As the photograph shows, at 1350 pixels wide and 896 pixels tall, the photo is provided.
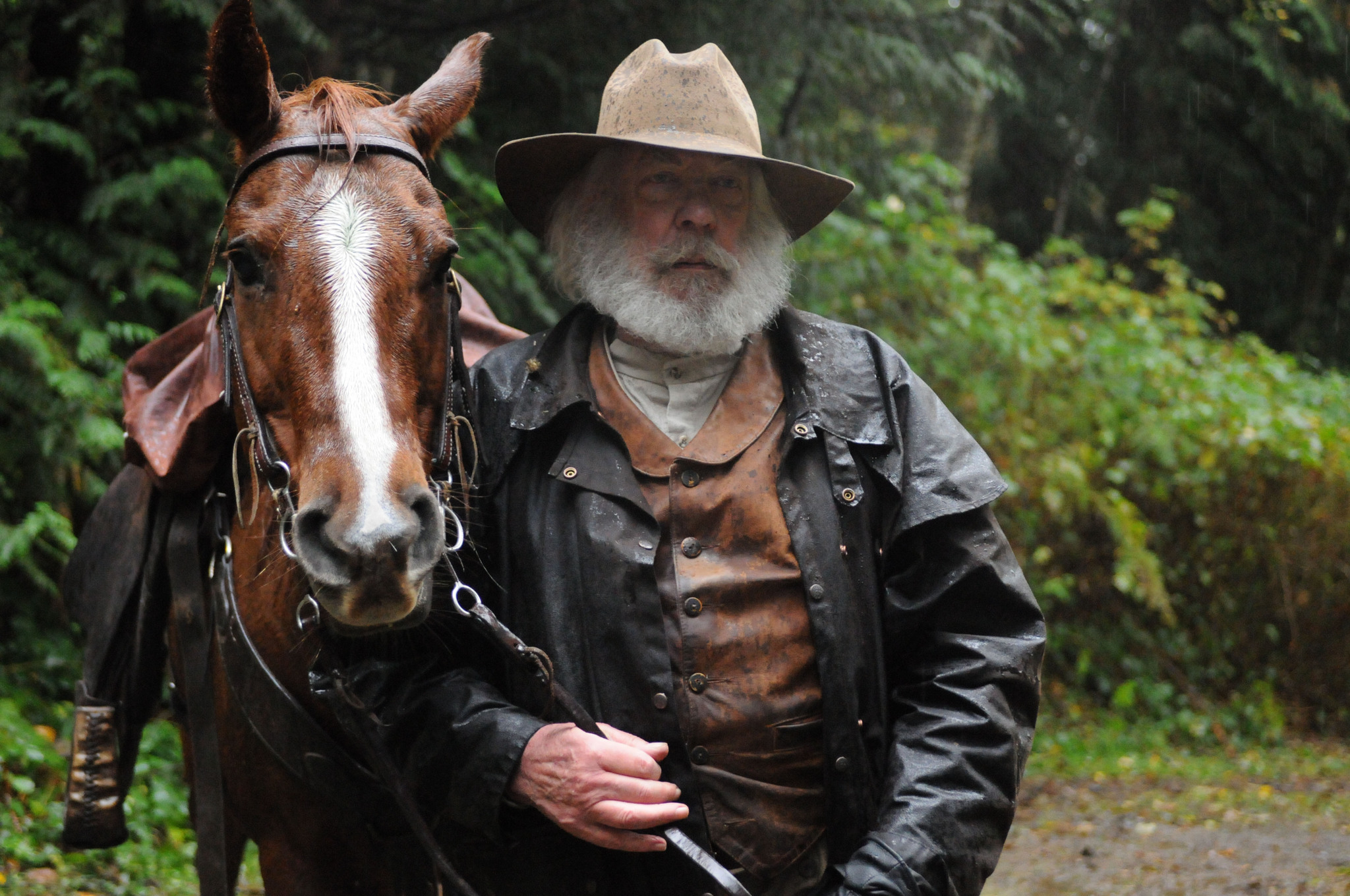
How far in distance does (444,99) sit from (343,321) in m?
0.78

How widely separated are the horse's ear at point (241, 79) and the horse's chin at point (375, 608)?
3.16ft

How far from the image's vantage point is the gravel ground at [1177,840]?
5043 millimetres

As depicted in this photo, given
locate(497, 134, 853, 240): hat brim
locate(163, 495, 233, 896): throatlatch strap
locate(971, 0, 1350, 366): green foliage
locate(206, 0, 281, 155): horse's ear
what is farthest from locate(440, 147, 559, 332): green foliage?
locate(971, 0, 1350, 366): green foliage

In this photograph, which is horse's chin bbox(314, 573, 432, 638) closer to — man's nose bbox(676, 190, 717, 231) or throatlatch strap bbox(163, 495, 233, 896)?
throatlatch strap bbox(163, 495, 233, 896)

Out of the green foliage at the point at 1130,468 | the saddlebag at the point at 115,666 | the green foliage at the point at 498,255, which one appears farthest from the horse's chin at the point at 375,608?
the green foliage at the point at 1130,468

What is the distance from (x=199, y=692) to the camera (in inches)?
104

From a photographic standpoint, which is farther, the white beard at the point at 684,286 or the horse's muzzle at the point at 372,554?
the white beard at the point at 684,286

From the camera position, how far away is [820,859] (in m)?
2.23

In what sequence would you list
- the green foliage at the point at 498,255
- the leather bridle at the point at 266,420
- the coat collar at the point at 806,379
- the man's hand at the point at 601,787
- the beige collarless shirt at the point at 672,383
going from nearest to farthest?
the man's hand at the point at 601,787
the leather bridle at the point at 266,420
the coat collar at the point at 806,379
the beige collarless shirt at the point at 672,383
the green foliage at the point at 498,255

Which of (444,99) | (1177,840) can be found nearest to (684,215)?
(444,99)

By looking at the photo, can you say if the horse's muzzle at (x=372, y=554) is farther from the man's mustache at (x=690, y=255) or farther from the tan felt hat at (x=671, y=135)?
the tan felt hat at (x=671, y=135)

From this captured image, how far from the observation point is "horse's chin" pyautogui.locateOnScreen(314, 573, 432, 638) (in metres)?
1.80

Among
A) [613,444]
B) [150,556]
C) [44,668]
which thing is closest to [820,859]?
[613,444]

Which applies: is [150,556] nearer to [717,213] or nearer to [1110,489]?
[717,213]
